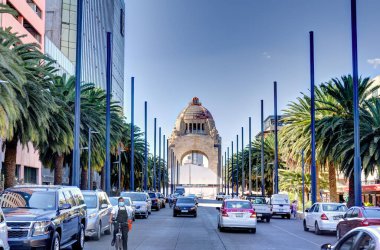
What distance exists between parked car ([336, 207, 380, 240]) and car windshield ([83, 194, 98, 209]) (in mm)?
9119

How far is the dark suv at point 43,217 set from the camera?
1291 centimetres

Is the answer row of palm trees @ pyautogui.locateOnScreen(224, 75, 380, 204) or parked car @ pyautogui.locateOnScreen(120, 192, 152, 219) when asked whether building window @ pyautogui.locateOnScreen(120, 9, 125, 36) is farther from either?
parked car @ pyautogui.locateOnScreen(120, 192, 152, 219)

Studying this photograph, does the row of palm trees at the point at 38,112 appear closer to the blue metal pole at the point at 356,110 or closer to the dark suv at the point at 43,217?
the dark suv at the point at 43,217

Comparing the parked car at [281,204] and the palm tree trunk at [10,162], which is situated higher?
the palm tree trunk at [10,162]

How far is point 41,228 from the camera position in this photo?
13211mm

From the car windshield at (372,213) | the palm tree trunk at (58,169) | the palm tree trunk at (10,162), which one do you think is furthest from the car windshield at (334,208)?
the palm tree trunk at (58,169)

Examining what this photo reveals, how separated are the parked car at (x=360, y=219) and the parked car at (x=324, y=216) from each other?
198 inches

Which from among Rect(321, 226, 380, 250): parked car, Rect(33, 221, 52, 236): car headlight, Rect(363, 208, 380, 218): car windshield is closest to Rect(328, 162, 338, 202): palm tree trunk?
Rect(363, 208, 380, 218): car windshield

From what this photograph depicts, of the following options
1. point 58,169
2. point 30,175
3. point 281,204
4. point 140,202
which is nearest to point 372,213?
point 140,202


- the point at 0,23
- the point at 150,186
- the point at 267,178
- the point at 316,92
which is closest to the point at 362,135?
the point at 316,92

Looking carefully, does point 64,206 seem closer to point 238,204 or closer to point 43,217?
point 43,217

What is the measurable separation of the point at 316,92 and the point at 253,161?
153ft

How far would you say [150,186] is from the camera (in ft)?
379

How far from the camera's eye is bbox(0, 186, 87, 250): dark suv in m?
12.9
